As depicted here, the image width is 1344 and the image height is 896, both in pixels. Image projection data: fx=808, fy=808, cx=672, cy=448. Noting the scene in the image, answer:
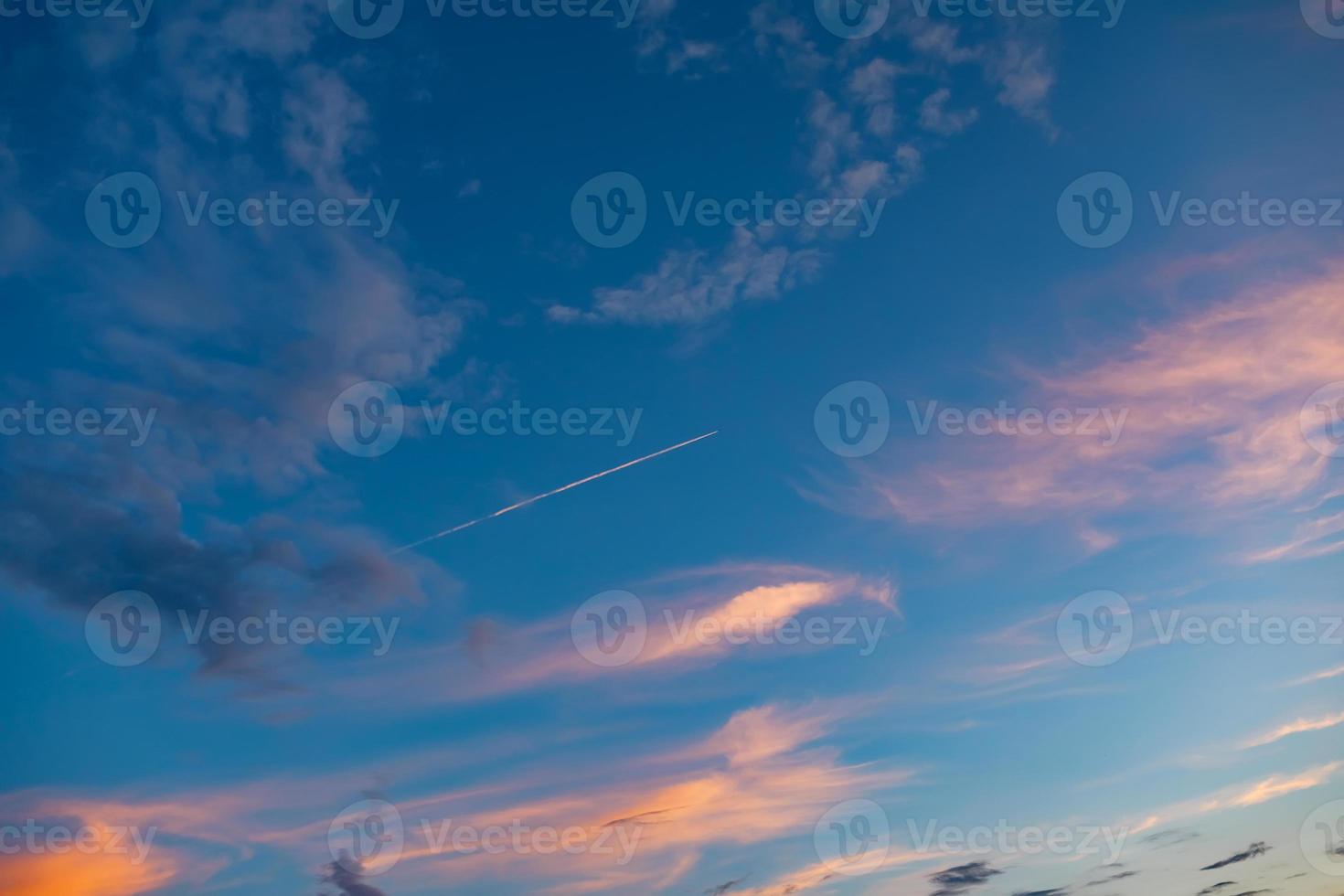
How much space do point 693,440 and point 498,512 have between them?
49.1ft

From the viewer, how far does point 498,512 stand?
57.5 meters

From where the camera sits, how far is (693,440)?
54.9 m

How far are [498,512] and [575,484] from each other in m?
5.92

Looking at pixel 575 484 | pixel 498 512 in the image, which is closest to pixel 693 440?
pixel 575 484

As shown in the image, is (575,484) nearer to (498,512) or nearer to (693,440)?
(498,512)

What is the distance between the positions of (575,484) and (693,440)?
Result: 10232 mm

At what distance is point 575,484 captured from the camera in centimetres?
5950

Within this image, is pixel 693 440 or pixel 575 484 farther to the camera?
pixel 575 484
